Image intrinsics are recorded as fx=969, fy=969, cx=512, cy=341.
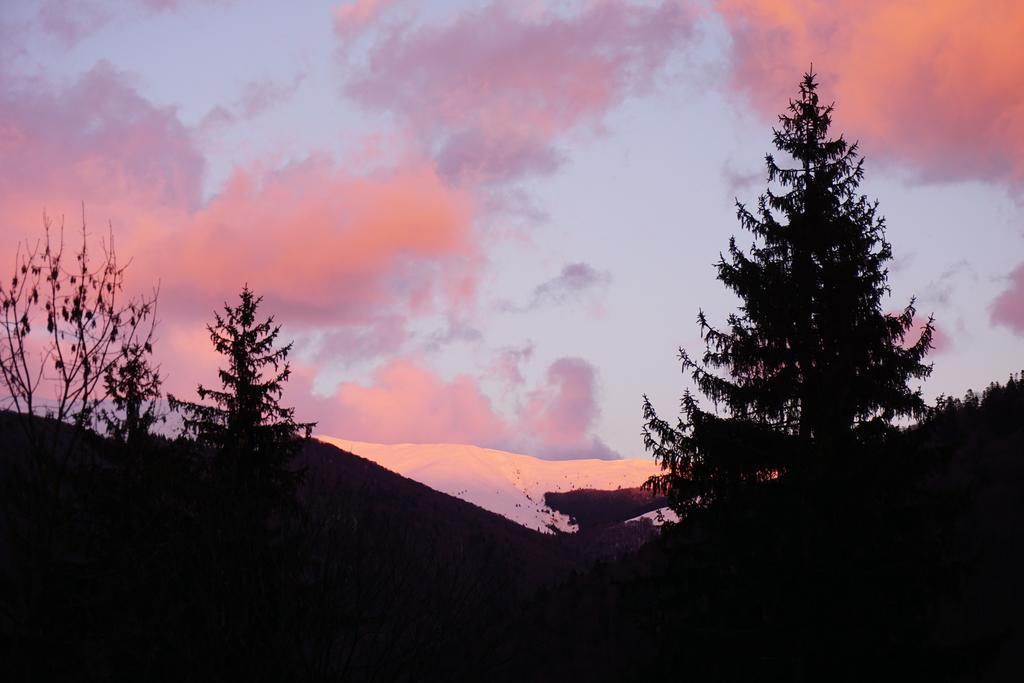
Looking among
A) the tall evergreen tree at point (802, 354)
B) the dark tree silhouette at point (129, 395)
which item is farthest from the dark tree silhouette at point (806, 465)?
the dark tree silhouette at point (129, 395)

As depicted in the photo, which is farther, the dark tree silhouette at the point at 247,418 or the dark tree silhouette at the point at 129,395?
the dark tree silhouette at the point at 247,418

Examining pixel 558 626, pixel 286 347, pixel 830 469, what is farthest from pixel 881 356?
pixel 558 626

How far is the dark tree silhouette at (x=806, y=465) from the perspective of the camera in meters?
15.8

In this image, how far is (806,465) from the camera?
16.5m

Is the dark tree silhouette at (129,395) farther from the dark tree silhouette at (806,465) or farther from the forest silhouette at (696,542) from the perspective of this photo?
the dark tree silhouette at (806,465)

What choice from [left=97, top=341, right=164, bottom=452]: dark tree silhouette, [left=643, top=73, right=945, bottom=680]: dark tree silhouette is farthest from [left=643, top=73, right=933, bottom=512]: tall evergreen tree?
[left=97, top=341, right=164, bottom=452]: dark tree silhouette

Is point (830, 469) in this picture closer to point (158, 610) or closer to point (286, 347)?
point (158, 610)

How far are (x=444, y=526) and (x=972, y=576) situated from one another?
128587 mm

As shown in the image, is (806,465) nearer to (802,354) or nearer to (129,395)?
(802,354)

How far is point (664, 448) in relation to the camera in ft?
60.6

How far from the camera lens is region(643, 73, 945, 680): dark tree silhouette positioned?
1578cm

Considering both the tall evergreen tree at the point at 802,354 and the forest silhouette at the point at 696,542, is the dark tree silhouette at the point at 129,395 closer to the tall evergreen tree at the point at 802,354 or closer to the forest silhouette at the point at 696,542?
the forest silhouette at the point at 696,542

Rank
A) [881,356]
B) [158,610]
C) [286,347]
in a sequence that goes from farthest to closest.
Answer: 1. [286,347]
2. [881,356]
3. [158,610]

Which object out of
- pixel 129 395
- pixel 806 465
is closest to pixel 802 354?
pixel 806 465
